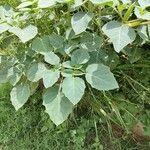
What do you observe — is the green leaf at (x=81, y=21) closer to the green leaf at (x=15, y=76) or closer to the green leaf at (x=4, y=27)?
the green leaf at (x=4, y=27)

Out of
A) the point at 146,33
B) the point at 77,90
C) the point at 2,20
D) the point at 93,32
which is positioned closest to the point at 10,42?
the point at 2,20

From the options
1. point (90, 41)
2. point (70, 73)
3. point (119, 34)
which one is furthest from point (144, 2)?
point (70, 73)

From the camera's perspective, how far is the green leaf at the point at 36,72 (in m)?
1.91

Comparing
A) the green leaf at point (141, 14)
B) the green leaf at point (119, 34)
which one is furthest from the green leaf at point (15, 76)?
the green leaf at point (141, 14)

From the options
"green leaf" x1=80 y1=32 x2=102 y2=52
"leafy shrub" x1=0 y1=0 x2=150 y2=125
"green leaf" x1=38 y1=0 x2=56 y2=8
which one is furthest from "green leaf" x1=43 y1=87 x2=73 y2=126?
"green leaf" x1=38 y1=0 x2=56 y2=8

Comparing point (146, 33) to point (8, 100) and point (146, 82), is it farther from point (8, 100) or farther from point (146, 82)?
point (8, 100)

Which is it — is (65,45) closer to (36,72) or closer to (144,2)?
(36,72)

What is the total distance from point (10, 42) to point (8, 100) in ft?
2.24

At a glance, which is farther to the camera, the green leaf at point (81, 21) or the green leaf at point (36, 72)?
the green leaf at point (36, 72)

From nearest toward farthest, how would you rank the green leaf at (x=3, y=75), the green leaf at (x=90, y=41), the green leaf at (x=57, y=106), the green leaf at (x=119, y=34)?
1. the green leaf at (x=119, y=34)
2. the green leaf at (x=57, y=106)
3. the green leaf at (x=90, y=41)
4. the green leaf at (x=3, y=75)

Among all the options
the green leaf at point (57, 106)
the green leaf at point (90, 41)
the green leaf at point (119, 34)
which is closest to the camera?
the green leaf at point (119, 34)

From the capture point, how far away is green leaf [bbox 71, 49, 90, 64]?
1876mm

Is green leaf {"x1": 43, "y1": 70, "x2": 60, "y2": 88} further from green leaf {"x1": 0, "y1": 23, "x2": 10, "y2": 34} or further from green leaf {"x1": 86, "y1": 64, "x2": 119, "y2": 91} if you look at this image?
green leaf {"x1": 0, "y1": 23, "x2": 10, "y2": 34}

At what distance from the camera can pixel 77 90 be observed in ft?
5.79
